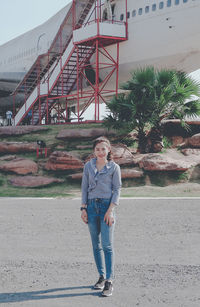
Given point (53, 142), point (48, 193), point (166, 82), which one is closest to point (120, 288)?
point (48, 193)

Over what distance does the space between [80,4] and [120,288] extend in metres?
25.1

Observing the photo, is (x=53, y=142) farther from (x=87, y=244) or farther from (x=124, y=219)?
(x=87, y=244)

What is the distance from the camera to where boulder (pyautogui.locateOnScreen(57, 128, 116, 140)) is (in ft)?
65.2

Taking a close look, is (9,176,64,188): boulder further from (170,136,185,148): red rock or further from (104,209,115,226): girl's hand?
(104,209,115,226): girl's hand

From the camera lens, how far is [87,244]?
7371 millimetres

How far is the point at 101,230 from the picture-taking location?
5.11 metres

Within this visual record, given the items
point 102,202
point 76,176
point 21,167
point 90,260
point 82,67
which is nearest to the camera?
point 102,202

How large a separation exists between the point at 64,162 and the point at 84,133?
3272mm

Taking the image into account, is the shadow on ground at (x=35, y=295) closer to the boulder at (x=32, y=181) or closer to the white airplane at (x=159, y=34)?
the boulder at (x=32, y=181)

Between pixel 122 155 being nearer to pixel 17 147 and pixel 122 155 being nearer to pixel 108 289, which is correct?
pixel 17 147

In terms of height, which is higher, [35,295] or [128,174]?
[128,174]

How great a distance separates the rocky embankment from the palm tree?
3.78 ft

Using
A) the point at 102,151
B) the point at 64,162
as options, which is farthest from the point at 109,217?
the point at 64,162

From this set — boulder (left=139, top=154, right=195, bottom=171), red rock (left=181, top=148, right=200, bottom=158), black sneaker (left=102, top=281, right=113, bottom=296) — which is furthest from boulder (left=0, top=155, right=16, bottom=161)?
black sneaker (left=102, top=281, right=113, bottom=296)
